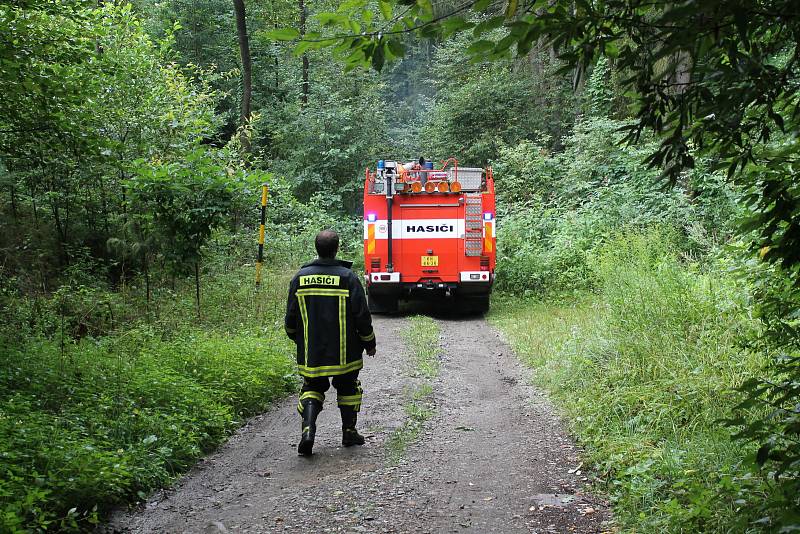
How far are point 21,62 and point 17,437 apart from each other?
465 cm

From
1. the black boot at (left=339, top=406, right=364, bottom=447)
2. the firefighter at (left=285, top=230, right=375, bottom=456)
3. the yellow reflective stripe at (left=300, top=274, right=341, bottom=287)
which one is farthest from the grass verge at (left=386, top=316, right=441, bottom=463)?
the yellow reflective stripe at (left=300, top=274, right=341, bottom=287)

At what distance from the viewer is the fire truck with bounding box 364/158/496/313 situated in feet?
48.9

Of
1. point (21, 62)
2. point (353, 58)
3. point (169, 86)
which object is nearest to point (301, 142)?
point (169, 86)

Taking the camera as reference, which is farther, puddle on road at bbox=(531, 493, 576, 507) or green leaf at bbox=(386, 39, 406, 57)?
puddle on road at bbox=(531, 493, 576, 507)

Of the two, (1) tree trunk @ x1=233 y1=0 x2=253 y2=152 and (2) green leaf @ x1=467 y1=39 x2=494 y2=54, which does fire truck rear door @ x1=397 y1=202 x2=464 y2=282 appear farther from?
(2) green leaf @ x1=467 y1=39 x2=494 y2=54

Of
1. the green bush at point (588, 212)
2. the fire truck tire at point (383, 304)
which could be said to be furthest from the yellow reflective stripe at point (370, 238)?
the green bush at point (588, 212)

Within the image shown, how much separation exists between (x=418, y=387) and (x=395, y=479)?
318 cm

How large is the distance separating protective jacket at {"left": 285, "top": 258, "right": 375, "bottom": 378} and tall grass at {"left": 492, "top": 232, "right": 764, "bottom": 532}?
220 cm

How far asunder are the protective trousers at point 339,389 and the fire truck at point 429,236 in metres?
8.75

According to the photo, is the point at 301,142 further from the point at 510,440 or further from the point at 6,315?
the point at 510,440

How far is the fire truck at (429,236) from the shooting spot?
14914mm

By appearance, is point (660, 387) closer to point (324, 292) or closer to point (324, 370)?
point (324, 370)

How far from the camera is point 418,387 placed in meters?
8.59

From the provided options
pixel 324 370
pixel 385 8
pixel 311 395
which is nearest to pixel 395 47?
pixel 385 8
